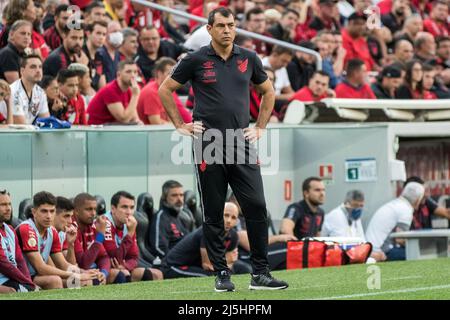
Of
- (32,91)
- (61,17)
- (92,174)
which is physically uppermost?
(61,17)

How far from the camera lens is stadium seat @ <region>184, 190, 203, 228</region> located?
1527cm

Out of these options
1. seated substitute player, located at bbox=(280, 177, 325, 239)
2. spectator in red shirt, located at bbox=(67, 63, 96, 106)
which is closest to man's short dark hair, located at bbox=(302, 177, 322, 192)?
seated substitute player, located at bbox=(280, 177, 325, 239)

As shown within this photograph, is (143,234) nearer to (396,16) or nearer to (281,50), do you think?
(281,50)

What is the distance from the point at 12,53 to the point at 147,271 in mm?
2999

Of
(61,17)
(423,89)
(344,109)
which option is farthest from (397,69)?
(61,17)

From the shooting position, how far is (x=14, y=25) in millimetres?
14828

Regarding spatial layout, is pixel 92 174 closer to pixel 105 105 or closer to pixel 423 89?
pixel 105 105

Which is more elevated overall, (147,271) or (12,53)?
(12,53)

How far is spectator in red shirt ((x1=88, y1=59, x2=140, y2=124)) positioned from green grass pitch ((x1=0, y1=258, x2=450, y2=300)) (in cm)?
325

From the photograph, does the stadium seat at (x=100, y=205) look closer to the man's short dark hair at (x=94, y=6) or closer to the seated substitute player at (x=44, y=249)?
the seated substitute player at (x=44, y=249)

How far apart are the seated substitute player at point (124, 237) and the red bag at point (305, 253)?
5.16 ft

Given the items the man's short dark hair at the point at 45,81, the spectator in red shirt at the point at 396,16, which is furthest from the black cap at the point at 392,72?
the man's short dark hair at the point at 45,81

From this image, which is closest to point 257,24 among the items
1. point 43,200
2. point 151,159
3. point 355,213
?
point 355,213

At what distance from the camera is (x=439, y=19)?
916 inches
